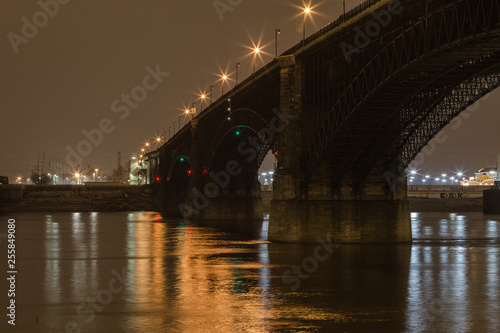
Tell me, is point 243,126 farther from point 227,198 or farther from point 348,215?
point 348,215

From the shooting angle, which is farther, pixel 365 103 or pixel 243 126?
pixel 243 126

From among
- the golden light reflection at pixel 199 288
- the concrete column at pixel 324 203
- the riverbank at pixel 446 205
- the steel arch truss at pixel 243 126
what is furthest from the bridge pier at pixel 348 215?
the riverbank at pixel 446 205

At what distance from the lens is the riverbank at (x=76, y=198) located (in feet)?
453

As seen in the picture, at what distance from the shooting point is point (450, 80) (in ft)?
138

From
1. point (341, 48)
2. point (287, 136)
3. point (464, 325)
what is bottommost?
point (464, 325)

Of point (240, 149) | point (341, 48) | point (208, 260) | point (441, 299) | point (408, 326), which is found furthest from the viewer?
point (240, 149)

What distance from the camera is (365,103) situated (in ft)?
142

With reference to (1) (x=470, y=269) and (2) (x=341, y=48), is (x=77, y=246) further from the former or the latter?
(1) (x=470, y=269)

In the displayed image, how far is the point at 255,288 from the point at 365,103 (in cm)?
1754

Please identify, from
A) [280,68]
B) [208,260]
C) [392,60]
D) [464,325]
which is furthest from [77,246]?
[464,325]

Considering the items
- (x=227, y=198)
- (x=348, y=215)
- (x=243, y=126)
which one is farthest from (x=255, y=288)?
(x=227, y=198)

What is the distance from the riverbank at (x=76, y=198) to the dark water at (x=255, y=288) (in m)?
88.9

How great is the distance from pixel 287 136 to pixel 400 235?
35.3ft

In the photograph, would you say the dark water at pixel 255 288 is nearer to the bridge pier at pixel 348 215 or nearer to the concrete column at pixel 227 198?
the bridge pier at pixel 348 215
